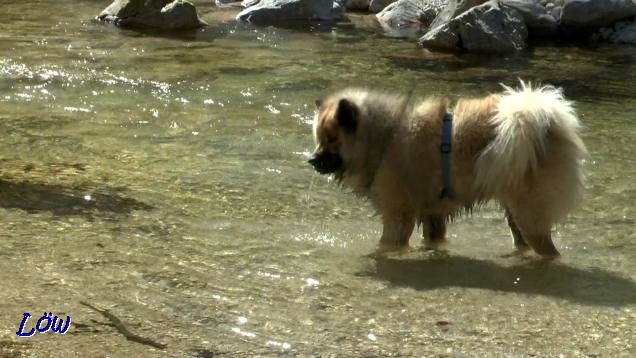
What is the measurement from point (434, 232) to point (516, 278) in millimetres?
904

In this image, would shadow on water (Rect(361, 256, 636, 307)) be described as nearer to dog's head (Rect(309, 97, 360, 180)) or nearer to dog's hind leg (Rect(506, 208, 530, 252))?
dog's hind leg (Rect(506, 208, 530, 252))

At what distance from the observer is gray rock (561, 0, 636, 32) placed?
15.7 metres

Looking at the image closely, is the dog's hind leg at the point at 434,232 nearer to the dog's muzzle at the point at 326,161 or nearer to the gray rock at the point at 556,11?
the dog's muzzle at the point at 326,161

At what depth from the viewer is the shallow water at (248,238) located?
13.9ft

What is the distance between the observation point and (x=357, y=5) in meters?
19.2

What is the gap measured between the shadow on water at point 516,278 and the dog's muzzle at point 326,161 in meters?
0.82

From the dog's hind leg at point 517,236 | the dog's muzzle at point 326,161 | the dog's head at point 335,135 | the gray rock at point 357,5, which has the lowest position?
the dog's hind leg at point 517,236

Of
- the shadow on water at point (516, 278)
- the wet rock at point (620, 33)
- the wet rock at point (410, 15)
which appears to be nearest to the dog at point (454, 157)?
the shadow on water at point (516, 278)

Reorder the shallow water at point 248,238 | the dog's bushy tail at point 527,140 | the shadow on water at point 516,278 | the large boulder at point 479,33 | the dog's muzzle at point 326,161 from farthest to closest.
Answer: the large boulder at point 479,33
the dog's muzzle at point 326,161
the dog's bushy tail at point 527,140
the shadow on water at point 516,278
the shallow water at point 248,238

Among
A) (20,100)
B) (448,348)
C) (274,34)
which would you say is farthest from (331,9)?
(448,348)

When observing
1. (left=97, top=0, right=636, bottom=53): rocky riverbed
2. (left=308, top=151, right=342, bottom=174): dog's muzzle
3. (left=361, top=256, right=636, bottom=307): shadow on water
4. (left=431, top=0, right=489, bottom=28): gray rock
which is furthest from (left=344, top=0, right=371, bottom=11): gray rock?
(left=361, top=256, right=636, bottom=307): shadow on water

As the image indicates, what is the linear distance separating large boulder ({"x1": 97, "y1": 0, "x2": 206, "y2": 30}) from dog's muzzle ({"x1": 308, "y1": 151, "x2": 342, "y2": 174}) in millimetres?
10406

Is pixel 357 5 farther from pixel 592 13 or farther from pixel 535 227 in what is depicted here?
pixel 535 227

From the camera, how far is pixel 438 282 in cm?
522
